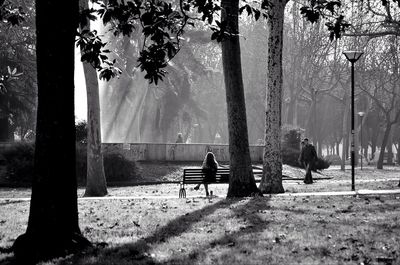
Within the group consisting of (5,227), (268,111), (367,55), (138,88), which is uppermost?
(367,55)

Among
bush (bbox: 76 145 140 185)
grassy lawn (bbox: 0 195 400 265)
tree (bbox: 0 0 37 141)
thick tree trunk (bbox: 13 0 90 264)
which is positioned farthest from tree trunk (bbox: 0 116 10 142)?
thick tree trunk (bbox: 13 0 90 264)

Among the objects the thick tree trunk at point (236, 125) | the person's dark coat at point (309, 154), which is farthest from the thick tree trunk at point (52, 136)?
the person's dark coat at point (309, 154)

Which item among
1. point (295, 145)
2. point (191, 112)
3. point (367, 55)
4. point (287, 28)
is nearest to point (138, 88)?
point (191, 112)

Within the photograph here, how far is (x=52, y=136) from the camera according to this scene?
6410 mm

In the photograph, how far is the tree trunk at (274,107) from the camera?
16.2 meters

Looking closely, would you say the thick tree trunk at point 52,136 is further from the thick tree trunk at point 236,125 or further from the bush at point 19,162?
the bush at point 19,162

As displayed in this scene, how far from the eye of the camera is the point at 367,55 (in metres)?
43.4

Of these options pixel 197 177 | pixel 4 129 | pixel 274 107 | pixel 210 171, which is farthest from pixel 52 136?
pixel 4 129

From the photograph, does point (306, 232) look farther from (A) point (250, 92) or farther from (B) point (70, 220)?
(A) point (250, 92)

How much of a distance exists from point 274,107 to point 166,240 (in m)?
9.87

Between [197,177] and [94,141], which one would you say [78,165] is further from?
[197,177]

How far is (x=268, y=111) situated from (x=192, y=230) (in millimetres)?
9029

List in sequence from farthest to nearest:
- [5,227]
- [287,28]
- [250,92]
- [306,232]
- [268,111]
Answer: [250,92] < [287,28] < [268,111] < [5,227] < [306,232]

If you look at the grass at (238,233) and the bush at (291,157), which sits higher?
the bush at (291,157)
